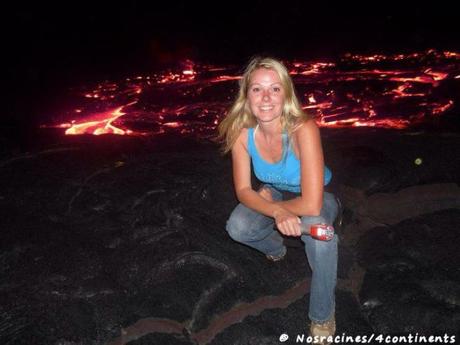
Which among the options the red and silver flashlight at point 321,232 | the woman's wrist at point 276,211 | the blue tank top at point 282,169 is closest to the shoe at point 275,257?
the blue tank top at point 282,169

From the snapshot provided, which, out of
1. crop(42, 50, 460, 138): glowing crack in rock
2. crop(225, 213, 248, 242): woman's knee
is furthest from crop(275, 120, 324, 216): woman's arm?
crop(42, 50, 460, 138): glowing crack in rock

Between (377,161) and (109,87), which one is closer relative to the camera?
(377,161)

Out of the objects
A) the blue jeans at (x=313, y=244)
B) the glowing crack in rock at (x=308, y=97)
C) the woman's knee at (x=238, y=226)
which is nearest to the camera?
the blue jeans at (x=313, y=244)

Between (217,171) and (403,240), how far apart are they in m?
2.19

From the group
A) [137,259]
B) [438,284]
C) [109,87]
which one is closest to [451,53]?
[109,87]

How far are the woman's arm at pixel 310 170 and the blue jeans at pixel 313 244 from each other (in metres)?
0.09

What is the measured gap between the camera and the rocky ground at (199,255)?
2.66 meters

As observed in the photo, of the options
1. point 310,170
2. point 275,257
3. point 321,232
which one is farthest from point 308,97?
point 321,232

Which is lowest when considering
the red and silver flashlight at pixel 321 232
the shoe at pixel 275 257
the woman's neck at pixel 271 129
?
the shoe at pixel 275 257

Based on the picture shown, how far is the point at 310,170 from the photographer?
2469mm

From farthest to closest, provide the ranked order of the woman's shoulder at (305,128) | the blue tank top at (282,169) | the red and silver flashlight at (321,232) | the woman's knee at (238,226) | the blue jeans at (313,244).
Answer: the woman's knee at (238,226) < the blue tank top at (282,169) < the woman's shoulder at (305,128) < the blue jeans at (313,244) < the red and silver flashlight at (321,232)

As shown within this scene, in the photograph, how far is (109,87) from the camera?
10.1 m

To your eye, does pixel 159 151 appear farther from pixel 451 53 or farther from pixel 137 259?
pixel 451 53

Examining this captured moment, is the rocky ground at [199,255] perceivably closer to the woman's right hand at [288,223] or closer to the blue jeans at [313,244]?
the blue jeans at [313,244]
